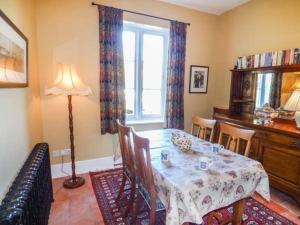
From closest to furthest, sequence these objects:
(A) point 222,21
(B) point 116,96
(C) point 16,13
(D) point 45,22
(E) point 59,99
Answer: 1. (C) point 16,13
2. (D) point 45,22
3. (E) point 59,99
4. (B) point 116,96
5. (A) point 222,21

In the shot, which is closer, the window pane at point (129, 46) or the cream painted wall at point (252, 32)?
the cream painted wall at point (252, 32)

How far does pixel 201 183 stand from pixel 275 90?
90.0 inches

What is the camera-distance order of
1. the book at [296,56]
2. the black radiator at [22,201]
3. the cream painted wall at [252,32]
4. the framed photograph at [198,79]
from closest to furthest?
the black radiator at [22,201], the book at [296,56], the cream painted wall at [252,32], the framed photograph at [198,79]

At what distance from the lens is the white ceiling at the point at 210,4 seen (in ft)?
10.5

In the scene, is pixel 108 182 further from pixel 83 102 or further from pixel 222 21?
pixel 222 21

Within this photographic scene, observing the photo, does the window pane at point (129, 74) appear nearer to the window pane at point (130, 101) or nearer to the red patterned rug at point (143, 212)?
the window pane at point (130, 101)

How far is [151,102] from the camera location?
11.6 ft

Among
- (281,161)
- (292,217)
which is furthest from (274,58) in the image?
(292,217)

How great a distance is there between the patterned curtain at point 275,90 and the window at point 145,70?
68.3 inches

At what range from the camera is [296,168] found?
2.06 meters

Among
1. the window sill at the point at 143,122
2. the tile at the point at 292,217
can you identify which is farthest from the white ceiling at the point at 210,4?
the tile at the point at 292,217

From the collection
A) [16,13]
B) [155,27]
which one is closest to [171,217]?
[16,13]

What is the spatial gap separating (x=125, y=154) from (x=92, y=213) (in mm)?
765

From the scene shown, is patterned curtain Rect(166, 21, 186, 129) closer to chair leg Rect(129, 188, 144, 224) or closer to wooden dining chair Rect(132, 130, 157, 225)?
chair leg Rect(129, 188, 144, 224)
